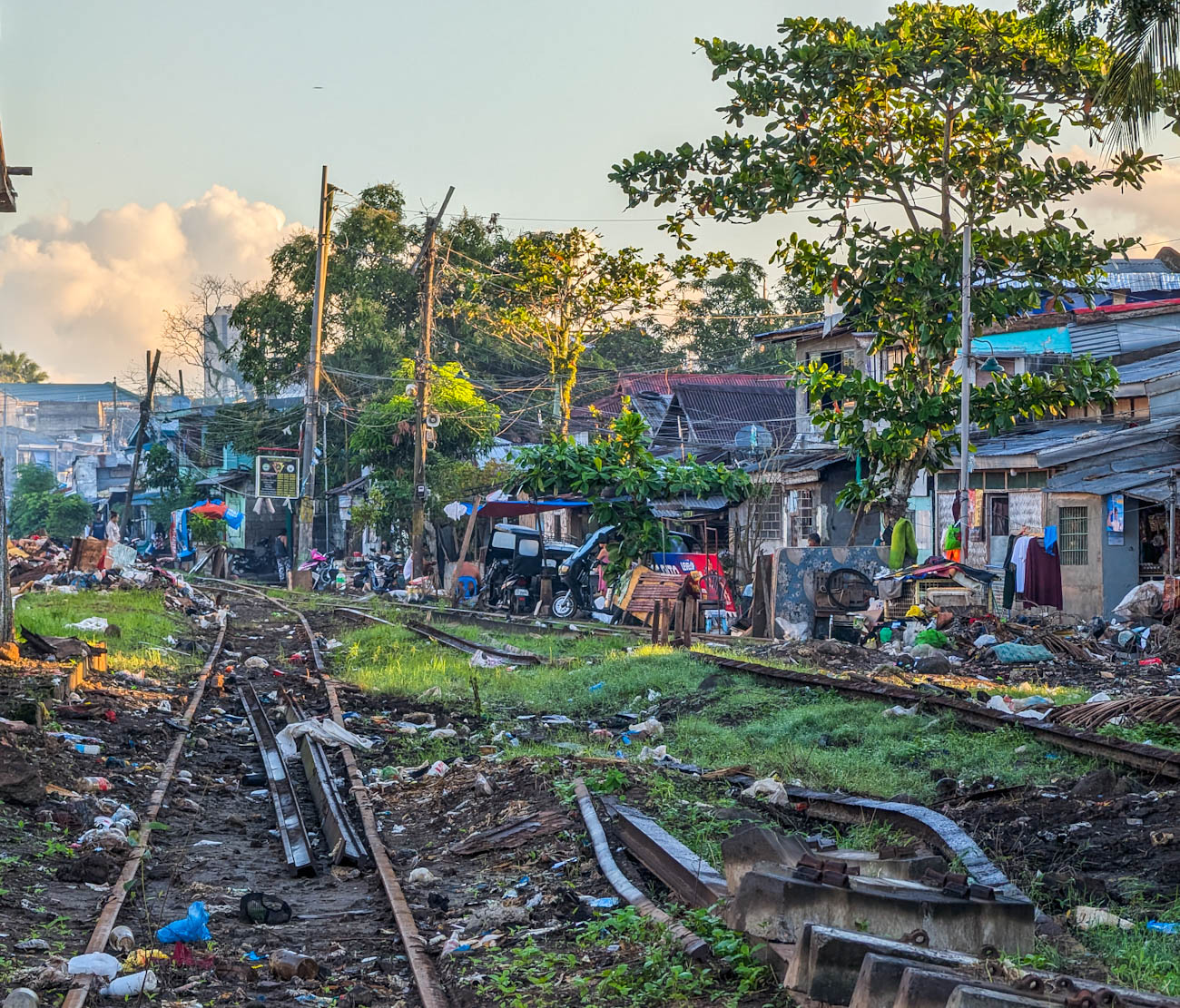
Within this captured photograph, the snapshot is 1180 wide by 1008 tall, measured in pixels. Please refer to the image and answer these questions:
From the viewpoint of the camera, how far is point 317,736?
1162cm

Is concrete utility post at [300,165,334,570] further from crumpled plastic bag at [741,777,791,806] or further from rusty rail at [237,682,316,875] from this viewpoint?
crumpled plastic bag at [741,777,791,806]

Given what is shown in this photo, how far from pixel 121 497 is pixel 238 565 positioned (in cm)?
2230

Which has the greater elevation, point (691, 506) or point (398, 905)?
point (691, 506)

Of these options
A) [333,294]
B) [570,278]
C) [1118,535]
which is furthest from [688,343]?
[1118,535]

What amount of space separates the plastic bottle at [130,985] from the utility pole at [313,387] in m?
32.8

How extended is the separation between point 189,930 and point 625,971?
2.24 metres

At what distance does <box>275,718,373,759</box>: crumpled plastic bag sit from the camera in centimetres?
1162

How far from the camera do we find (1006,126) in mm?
19750

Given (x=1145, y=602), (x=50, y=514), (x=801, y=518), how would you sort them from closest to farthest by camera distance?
(x=1145, y=602) < (x=801, y=518) < (x=50, y=514)

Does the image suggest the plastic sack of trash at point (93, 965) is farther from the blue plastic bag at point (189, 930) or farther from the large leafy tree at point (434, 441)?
the large leafy tree at point (434, 441)

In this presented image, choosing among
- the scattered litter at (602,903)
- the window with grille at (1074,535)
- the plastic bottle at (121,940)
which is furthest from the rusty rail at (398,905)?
the window with grille at (1074,535)

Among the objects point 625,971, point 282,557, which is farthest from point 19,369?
point 625,971

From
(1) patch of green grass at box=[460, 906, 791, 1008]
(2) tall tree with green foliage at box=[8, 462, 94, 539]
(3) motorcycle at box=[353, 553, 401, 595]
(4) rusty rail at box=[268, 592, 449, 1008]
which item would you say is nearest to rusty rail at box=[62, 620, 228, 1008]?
(4) rusty rail at box=[268, 592, 449, 1008]

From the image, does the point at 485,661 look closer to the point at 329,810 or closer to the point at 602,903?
the point at 329,810
